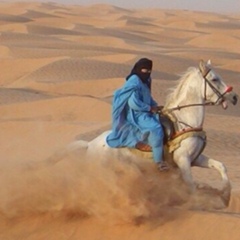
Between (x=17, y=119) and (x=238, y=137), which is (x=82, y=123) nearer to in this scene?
(x=17, y=119)

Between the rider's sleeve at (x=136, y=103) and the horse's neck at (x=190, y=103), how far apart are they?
16.9 inches

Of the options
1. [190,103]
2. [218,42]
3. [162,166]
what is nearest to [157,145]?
[162,166]

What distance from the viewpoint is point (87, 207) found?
8.45 m

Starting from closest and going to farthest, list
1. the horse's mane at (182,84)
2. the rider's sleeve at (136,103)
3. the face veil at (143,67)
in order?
1. the rider's sleeve at (136,103)
2. the face veil at (143,67)
3. the horse's mane at (182,84)

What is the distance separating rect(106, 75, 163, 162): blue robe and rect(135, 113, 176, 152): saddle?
0.06m

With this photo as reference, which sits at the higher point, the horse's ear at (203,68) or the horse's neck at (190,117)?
the horse's ear at (203,68)

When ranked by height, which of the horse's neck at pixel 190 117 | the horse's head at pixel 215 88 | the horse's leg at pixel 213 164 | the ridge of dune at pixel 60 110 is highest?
the horse's head at pixel 215 88

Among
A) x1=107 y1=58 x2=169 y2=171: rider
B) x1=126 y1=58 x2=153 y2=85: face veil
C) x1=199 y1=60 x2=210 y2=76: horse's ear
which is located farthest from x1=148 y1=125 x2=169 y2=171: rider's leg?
x1=199 y1=60 x2=210 y2=76: horse's ear

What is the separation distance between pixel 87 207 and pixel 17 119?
36.4 ft

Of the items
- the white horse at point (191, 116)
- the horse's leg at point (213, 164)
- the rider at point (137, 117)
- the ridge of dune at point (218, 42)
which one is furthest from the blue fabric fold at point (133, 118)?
the ridge of dune at point (218, 42)

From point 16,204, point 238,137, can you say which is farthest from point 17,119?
point 16,204

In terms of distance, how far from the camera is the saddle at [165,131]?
864cm

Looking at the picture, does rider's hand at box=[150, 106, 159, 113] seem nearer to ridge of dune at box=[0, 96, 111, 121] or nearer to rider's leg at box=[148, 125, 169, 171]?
rider's leg at box=[148, 125, 169, 171]

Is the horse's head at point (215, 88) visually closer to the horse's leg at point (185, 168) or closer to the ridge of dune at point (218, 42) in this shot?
the horse's leg at point (185, 168)
